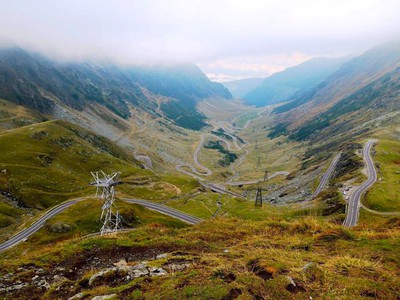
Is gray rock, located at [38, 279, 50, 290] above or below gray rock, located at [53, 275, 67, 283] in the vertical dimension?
above

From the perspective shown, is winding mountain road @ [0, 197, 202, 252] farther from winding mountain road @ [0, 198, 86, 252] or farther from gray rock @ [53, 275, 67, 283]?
gray rock @ [53, 275, 67, 283]

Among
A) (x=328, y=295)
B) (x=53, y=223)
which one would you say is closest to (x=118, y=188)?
(x=53, y=223)

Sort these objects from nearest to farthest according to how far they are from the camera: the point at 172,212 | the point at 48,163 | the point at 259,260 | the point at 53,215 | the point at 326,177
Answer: the point at 259,260 < the point at 53,215 < the point at 172,212 < the point at 48,163 < the point at 326,177

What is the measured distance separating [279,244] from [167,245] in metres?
12.2

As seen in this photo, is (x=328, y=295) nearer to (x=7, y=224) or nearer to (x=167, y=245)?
(x=167, y=245)

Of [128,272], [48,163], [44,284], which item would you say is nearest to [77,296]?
[128,272]

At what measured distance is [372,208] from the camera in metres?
93.6

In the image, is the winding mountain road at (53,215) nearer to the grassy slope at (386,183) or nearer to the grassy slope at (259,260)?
the grassy slope at (259,260)

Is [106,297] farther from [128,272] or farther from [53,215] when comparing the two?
[53,215]

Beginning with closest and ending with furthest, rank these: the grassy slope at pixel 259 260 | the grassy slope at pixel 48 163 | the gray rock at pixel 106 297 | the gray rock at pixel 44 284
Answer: the grassy slope at pixel 259 260
the gray rock at pixel 106 297
the gray rock at pixel 44 284
the grassy slope at pixel 48 163

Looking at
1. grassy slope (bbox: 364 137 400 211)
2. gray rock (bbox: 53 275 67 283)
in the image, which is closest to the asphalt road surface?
grassy slope (bbox: 364 137 400 211)

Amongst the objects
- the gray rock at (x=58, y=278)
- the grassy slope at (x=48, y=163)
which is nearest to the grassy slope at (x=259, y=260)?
the gray rock at (x=58, y=278)

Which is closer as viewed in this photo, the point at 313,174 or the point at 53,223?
the point at 53,223

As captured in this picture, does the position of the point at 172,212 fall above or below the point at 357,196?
below
